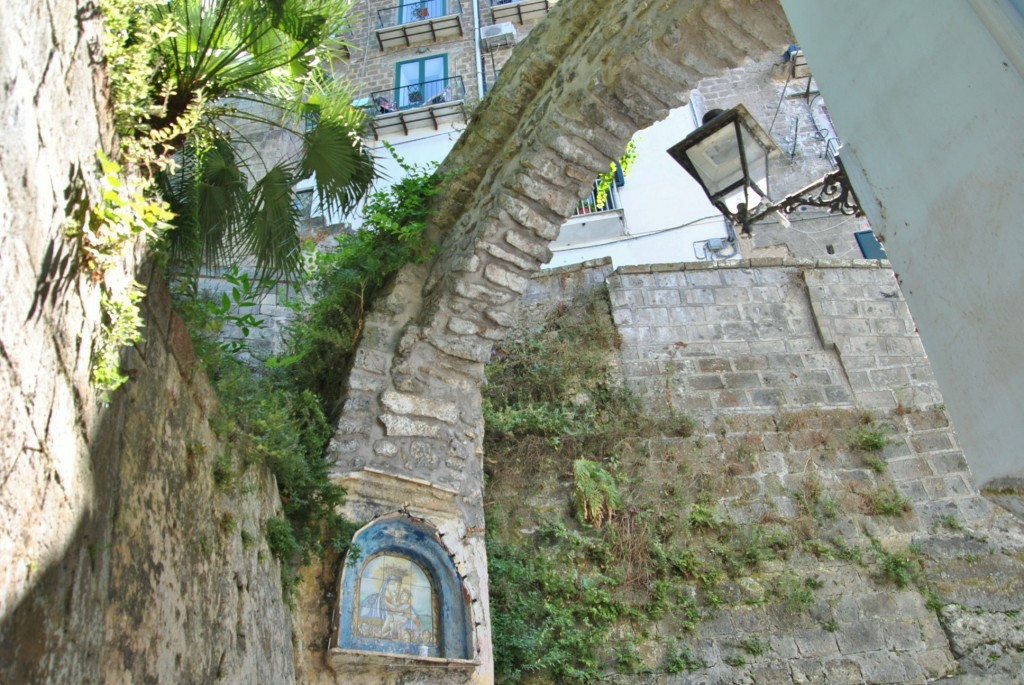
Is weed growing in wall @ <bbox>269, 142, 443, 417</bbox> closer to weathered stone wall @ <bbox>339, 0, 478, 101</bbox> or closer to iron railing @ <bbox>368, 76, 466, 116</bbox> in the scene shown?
iron railing @ <bbox>368, 76, 466, 116</bbox>

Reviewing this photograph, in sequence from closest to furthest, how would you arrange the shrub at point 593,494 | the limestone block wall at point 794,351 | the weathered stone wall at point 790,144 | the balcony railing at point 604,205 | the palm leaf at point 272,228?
the palm leaf at point 272,228 → the shrub at point 593,494 → the limestone block wall at point 794,351 → the balcony railing at point 604,205 → the weathered stone wall at point 790,144

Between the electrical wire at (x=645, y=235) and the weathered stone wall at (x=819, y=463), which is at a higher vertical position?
the electrical wire at (x=645, y=235)

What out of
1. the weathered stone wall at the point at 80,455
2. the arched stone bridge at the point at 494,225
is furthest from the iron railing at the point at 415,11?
the weathered stone wall at the point at 80,455

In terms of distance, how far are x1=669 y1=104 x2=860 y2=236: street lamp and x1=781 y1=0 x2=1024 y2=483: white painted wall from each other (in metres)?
2.51

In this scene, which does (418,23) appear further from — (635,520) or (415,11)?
(635,520)

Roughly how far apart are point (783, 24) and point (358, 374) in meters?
2.81

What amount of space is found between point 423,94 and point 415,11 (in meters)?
1.75

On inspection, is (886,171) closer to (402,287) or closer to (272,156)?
(402,287)

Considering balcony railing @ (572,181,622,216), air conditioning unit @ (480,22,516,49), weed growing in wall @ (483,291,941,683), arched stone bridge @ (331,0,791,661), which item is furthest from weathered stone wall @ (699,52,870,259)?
arched stone bridge @ (331,0,791,661)

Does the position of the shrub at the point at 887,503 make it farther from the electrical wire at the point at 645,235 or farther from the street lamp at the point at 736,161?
the electrical wire at the point at 645,235

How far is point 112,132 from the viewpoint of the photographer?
2.82 metres

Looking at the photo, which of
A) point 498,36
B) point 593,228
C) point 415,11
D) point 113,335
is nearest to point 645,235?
point 593,228

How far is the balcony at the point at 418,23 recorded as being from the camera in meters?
12.4

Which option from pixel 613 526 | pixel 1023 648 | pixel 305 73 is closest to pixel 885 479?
pixel 1023 648
